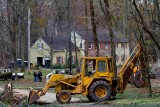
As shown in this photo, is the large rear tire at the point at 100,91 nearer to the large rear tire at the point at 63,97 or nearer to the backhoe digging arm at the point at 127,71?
the backhoe digging arm at the point at 127,71

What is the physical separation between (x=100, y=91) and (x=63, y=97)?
216 centimetres

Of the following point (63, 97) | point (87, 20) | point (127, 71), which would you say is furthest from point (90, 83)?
point (87, 20)

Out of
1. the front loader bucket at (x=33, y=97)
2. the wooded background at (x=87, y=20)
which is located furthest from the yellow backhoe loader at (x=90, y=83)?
the wooded background at (x=87, y=20)

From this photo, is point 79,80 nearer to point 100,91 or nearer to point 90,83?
point 90,83

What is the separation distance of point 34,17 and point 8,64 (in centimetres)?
1112

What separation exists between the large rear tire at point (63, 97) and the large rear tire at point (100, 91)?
1265 millimetres

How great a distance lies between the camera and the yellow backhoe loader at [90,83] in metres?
26.3

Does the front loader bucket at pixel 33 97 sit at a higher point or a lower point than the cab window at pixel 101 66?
lower

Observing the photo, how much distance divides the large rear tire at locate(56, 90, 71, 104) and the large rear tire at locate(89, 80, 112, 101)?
126 cm

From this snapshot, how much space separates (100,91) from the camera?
1048 inches

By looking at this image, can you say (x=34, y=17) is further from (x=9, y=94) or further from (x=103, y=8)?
(x=9, y=94)

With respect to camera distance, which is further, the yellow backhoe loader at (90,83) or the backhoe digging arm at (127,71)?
the backhoe digging arm at (127,71)

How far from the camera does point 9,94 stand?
92.0 feet

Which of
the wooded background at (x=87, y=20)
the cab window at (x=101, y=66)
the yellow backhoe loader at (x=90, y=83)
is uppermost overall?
the wooded background at (x=87, y=20)
